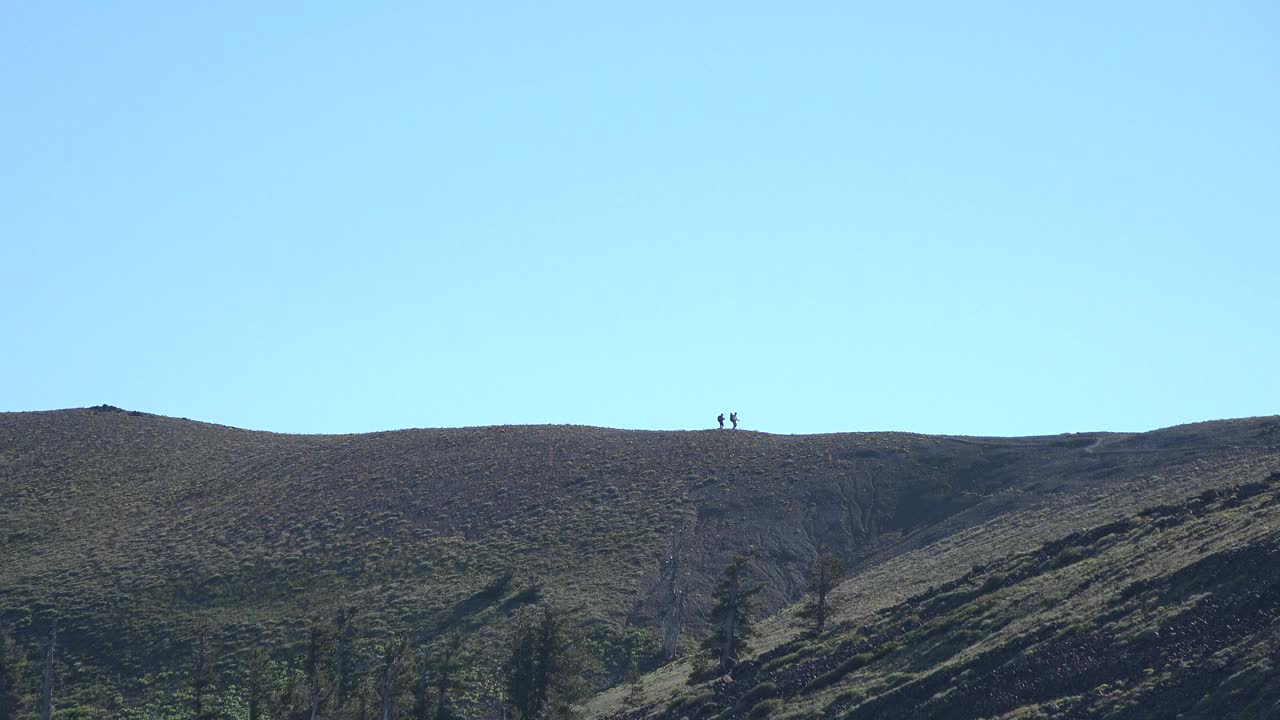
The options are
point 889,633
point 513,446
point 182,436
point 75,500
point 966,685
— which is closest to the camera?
point 966,685

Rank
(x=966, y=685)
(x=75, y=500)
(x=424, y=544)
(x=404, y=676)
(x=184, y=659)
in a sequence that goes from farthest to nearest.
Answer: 1. (x=75, y=500)
2. (x=424, y=544)
3. (x=184, y=659)
4. (x=404, y=676)
5. (x=966, y=685)

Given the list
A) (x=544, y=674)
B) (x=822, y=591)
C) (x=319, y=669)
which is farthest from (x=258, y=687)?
(x=822, y=591)

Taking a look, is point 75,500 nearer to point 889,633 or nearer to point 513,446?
point 513,446

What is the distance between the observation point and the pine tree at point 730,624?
48.8 m

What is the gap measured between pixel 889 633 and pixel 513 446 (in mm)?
52765

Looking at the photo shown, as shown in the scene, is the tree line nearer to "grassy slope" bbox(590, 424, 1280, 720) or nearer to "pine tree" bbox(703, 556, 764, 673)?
"pine tree" bbox(703, 556, 764, 673)

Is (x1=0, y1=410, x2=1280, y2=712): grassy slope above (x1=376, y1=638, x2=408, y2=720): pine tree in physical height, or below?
above

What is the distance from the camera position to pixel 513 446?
9456 cm

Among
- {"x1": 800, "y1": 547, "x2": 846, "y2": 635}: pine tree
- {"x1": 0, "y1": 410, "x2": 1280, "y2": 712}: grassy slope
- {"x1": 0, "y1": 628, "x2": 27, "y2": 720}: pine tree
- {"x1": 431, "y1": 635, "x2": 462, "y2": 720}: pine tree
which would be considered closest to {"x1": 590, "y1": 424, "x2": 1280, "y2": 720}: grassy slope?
{"x1": 800, "y1": 547, "x2": 846, "y2": 635}: pine tree

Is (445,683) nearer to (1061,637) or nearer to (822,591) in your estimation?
(822,591)

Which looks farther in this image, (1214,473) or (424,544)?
(424,544)

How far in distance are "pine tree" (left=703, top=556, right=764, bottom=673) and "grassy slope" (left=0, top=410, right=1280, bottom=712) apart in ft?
14.9

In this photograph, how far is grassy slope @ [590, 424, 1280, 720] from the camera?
3167 cm

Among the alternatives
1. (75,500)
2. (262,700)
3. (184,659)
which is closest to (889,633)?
(262,700)
